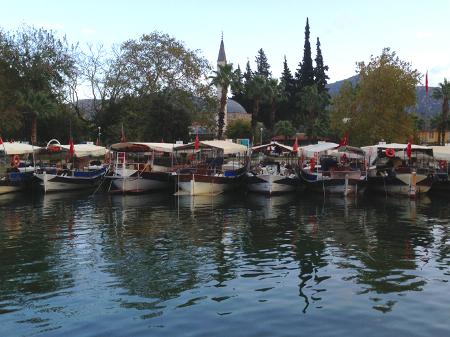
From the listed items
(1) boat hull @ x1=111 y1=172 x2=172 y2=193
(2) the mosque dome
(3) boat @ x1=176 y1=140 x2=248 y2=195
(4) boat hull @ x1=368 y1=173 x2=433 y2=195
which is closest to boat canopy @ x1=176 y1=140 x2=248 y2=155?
(3) boat @ x1=176 y1=140 x2=248 y2=195

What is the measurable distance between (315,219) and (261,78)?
57.1m

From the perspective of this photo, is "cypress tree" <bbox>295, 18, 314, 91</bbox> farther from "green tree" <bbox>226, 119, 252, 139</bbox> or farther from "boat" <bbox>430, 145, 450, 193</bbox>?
"boat" <bbox>430, 145, 450, 193</bbox>

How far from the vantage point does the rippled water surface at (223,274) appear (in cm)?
975

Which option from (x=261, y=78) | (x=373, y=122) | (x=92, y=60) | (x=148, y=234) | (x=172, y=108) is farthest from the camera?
(x=261, y=78)

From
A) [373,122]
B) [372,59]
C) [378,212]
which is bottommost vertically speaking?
[378,212]

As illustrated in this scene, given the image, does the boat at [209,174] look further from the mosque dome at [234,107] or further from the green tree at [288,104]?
the mosque dome at [234,107]

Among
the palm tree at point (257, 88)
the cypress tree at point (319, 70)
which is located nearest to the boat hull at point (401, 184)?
the palm tree at point (257, 88)

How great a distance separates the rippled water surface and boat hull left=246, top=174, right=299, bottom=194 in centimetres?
887

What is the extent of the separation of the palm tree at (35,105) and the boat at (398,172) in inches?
1581

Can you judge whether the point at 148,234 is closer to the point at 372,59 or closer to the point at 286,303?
the point at 286,303

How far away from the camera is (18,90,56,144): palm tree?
197 feet

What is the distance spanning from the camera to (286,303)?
1098 cm

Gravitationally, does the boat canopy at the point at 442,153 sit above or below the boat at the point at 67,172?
above

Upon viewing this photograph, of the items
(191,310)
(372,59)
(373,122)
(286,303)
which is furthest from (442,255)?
(372,59)
